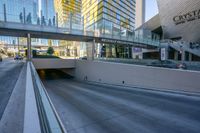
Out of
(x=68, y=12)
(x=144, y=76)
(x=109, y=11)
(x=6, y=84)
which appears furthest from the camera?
(x=109, y=11)

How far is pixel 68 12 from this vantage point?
35719 millimetres

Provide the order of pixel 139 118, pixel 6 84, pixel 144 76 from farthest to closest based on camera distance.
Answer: pixel 144 76
pixel 6 84
pixel 139 118

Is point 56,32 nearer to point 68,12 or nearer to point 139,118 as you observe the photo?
point 68,12

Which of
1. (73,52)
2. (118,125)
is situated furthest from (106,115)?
(73,52)

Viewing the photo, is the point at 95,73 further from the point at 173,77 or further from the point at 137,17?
the point at 137,17

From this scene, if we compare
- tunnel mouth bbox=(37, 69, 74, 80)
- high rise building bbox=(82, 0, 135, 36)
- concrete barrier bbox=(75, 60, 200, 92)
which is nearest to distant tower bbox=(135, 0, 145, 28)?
high rise building bbox=(82, 0, 135, 36)

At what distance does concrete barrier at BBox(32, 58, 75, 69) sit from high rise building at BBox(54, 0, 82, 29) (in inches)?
289

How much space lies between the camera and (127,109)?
9.20 m

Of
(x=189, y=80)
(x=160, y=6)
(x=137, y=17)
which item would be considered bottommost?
(x=189, y=80)

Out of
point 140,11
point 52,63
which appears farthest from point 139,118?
point 140,11

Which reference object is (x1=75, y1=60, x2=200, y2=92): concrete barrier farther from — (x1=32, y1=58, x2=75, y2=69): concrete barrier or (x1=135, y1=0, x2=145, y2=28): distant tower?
(x1=135, y1=0, x2=145, y2=28): distant tower

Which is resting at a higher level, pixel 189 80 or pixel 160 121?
pixel 189 80

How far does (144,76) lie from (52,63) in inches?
718

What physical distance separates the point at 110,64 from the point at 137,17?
10381 centimetres
